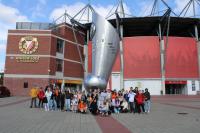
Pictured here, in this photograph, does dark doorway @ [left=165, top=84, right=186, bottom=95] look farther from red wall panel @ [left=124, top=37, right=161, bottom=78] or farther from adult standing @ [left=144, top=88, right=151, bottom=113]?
adult standing @ [left=144, top=88, right=151, bottom=113]

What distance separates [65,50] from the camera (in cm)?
5278

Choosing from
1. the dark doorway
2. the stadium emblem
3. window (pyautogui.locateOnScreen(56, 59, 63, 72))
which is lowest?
the dark doorway

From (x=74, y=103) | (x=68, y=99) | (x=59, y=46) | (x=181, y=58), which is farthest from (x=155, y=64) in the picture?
(x=74, y=103)

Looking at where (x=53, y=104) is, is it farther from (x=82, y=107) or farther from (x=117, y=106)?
(x=117, y=106)

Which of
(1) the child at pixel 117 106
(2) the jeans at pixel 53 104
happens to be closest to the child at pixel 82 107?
(1) the child at pixel 117 106

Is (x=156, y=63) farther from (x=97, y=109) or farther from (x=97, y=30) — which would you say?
(x=97, y=109)

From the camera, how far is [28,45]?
47.5 meters

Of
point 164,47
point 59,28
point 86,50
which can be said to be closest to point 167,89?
point 164,47

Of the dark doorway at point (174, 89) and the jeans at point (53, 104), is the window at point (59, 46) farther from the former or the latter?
the jeans at point (53, 104)

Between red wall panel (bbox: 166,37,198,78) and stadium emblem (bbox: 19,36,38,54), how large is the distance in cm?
2408

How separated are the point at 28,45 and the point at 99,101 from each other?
112ft

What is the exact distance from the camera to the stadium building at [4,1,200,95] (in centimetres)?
4694

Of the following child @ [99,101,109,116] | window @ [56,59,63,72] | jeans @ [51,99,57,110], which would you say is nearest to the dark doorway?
window @ [56,59,63,72]

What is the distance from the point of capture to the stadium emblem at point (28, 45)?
47375 millimetres
